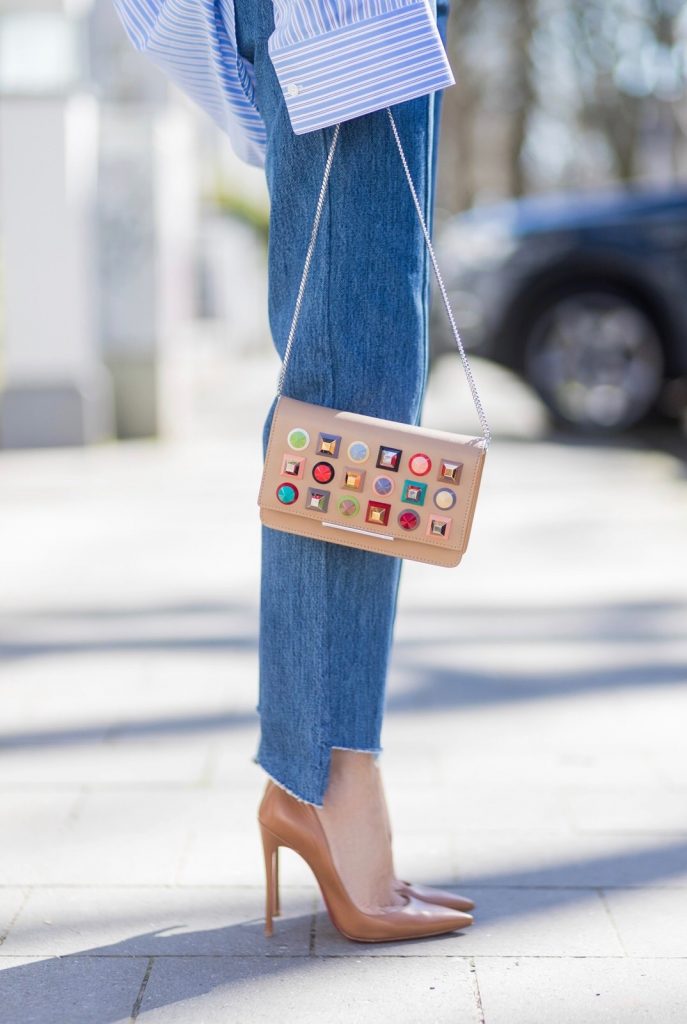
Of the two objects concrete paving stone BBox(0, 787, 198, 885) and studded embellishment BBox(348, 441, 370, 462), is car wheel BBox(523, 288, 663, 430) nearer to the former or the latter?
concrete paving stone BBox(0, 787, 198, 885)

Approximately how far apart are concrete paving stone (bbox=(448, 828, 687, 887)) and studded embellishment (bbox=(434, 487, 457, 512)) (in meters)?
0.74

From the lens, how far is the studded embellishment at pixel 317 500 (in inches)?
70.5

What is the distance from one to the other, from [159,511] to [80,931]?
3591 millimetres

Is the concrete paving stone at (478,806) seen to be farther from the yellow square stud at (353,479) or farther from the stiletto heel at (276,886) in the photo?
the yellow square stud at (353,479)

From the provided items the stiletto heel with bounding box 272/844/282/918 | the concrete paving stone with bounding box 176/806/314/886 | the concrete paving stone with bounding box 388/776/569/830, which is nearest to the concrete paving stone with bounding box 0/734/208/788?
the concrete paving stone with bounding box 176/806/314/886

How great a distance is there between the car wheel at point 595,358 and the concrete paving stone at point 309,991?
5941mm

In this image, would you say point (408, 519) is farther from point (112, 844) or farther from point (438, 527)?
point (112, 844)

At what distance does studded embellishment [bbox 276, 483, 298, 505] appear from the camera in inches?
70.9

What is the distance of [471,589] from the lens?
4336mm

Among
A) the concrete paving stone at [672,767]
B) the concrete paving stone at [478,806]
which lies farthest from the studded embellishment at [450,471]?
the concrete paving stone at [672,767]

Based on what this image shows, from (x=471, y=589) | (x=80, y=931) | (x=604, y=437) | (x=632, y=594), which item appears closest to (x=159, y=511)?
(x=471, y=589)

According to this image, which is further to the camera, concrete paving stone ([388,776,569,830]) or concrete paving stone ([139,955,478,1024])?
concrete paving stone ([388,776,569,830])

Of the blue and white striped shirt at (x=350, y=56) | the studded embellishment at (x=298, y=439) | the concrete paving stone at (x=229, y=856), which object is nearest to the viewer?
the blue and white striped shirt at (x=350, y=56)

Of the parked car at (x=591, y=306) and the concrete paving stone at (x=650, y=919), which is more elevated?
the parked car at (x=591, y=306)
